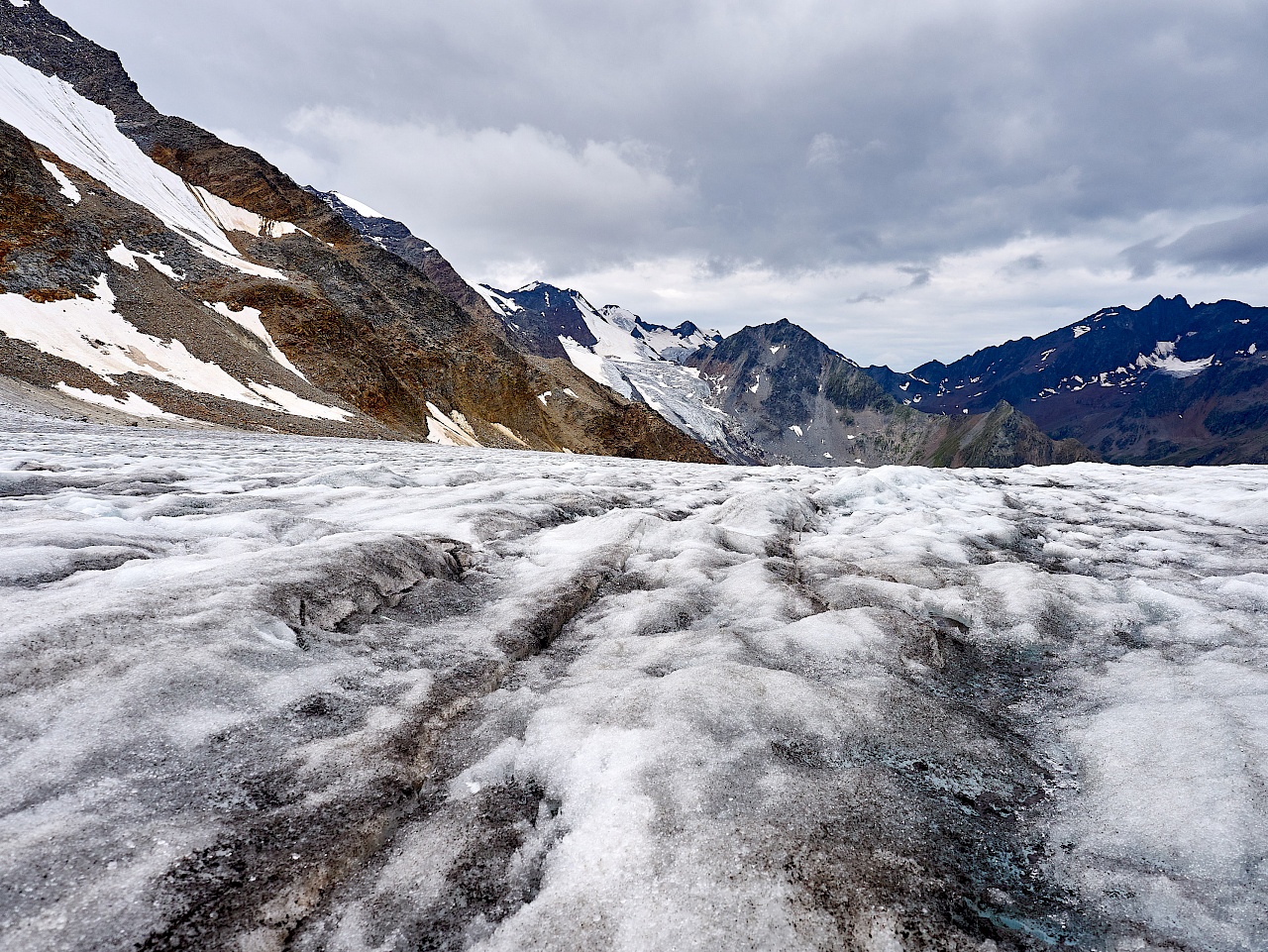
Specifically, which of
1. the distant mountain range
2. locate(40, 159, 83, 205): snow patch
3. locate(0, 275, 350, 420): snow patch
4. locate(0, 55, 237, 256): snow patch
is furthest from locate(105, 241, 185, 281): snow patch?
locate(0, 55, 237, 256): snow patch

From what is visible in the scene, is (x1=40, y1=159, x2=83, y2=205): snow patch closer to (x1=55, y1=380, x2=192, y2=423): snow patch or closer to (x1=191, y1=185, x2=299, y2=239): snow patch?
(x1=191, y1=185, x2=299, y2=239): snow patch

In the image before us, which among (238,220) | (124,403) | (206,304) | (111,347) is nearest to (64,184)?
(206,304)

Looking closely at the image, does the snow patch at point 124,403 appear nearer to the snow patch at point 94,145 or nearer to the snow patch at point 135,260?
the snow patch at point 135,260

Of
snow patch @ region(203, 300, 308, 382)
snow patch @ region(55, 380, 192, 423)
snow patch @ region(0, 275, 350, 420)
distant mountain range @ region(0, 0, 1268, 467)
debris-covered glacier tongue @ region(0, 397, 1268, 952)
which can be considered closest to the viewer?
debris-covered glacier tongue @ region(0, 397, 1268, 952)

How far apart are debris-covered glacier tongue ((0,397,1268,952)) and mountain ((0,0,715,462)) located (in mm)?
33669

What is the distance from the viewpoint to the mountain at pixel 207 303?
35.5 meters

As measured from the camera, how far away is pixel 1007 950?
8.22 ft

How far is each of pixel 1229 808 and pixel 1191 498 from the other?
12.3 meters

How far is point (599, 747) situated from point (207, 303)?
6315 centimetres

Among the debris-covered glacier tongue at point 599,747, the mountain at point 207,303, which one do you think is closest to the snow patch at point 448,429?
the mountain at point 207,303

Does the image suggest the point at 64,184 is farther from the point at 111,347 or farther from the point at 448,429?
the point at 448,429

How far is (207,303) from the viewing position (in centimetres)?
5022

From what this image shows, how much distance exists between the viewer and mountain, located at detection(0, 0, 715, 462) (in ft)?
116

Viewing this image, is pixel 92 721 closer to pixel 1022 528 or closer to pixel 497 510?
pixel 497 510
